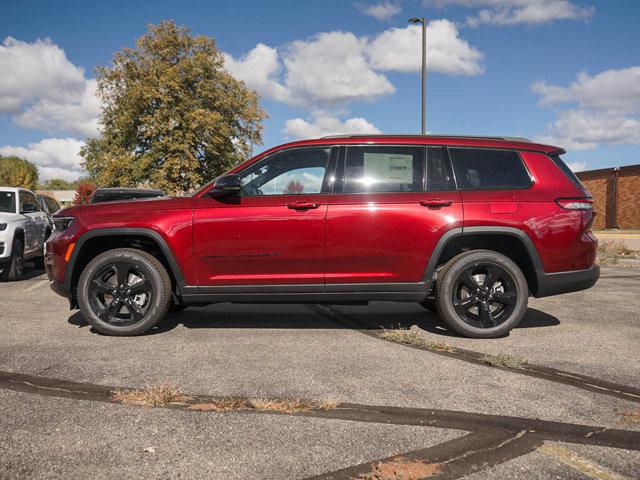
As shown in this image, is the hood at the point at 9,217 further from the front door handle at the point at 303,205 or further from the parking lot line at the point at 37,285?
the front door handle at the point at 303,205

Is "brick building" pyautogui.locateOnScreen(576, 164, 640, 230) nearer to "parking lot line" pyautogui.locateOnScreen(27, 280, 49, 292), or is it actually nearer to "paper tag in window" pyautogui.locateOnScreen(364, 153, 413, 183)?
"paper tag in window" pyautogui.locateOnScreen(364, 153, 413, 183)

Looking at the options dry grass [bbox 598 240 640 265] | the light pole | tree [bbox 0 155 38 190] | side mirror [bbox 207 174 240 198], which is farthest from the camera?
tree [bbox 0 155 38 190]

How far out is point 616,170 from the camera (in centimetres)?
2872

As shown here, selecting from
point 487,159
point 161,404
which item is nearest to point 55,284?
point 161,404

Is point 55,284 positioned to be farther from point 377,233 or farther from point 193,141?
point 193,141

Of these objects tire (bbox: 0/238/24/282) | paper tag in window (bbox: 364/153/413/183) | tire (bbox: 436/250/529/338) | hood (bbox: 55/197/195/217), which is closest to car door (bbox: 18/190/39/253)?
tire (bbox: 0/238/24/282)

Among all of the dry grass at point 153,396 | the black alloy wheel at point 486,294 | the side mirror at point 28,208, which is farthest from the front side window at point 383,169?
the side mirror at point 28,208

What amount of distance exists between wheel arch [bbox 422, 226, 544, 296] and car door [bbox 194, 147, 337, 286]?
107 centimetres

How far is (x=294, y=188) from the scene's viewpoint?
5.04 meters

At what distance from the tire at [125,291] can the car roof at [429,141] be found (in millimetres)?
1589

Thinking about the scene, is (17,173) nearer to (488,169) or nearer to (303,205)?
(303,205)

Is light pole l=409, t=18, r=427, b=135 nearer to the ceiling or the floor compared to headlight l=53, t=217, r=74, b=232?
nearer to the ceiling

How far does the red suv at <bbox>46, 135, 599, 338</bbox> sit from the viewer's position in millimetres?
4902

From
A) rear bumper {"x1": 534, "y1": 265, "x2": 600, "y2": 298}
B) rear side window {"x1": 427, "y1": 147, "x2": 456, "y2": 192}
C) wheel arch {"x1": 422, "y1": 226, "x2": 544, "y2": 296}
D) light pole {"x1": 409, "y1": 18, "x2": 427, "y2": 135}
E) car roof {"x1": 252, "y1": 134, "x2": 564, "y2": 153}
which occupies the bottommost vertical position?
rear bumper {"x1": 534, "y1": 265, "x2": 600, "y2": 298}
